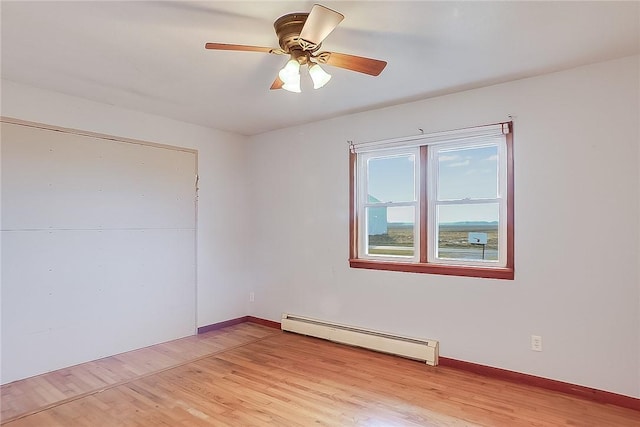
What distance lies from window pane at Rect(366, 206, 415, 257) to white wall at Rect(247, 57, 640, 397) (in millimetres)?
277

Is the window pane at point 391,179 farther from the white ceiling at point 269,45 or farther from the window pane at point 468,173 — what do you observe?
the white ceiling at point 269,45

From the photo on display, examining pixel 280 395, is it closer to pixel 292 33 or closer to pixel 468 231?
pixel 468 231

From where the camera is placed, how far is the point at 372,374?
3197 millimetres

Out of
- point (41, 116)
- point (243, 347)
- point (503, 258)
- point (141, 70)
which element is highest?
point (141, 70)

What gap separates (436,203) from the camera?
11.6ft

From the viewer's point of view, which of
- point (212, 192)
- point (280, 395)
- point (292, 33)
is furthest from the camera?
point (212, 192)

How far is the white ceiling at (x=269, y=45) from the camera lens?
2.03m

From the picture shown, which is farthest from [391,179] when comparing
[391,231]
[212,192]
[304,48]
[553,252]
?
A: [212,192]

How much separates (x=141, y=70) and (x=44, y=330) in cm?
238

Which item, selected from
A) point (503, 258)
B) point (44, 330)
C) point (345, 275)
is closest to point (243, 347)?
point (345, 275)

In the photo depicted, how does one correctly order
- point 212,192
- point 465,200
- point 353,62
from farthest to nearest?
point 212,192, point 465,200, point 353,62

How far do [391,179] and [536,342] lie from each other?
1.94m

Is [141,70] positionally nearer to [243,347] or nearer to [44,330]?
[44,330]

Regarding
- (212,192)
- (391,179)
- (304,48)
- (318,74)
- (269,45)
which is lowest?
(212,192)
